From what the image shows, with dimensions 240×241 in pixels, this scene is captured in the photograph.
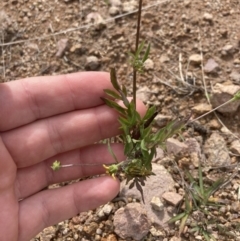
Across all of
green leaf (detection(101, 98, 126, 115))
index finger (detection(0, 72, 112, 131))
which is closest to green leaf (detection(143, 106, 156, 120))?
green leaf (detection(101, 98, 126, 115))

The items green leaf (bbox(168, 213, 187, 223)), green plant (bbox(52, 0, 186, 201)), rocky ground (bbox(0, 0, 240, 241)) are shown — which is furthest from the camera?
rocky ground (bbox(0, 0, 240, 241))

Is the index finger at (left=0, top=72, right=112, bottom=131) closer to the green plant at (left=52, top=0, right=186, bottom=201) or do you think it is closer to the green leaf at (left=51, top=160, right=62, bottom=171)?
the green plant at (left=52, top=0, right=186, bottom=201)

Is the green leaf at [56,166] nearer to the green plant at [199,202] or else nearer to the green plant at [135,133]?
the green plant at [135,133]

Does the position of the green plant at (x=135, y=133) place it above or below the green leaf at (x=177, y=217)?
above

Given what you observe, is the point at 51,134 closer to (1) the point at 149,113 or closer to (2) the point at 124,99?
(2) the point at 124,99

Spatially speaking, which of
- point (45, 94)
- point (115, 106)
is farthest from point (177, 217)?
point (45, 94)

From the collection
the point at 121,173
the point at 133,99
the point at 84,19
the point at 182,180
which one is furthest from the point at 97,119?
the point at 84,19

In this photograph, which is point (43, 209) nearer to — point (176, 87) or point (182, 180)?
point (182, 180)

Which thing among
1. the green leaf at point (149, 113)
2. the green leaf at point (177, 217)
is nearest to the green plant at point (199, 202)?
the green leaf at point (177, 217)
